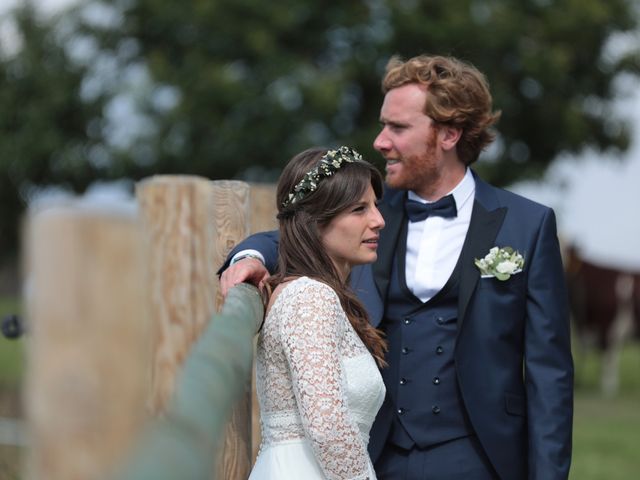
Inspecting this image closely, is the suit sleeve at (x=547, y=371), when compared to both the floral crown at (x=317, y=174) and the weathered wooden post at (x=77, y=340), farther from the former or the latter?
the weathered wooden post at (x=77, y=340)

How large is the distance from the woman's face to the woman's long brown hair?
0.02m

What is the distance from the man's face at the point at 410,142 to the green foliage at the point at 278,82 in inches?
643

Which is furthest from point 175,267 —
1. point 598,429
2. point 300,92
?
point 300,92

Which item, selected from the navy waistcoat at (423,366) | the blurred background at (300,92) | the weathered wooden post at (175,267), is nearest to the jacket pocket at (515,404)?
the navy waistcoat at (423,366)

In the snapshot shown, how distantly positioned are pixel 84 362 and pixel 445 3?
20.8m

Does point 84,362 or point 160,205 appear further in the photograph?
point 160,205

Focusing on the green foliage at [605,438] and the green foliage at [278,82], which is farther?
the green foliage at [278,82]

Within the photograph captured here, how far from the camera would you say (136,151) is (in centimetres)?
2309

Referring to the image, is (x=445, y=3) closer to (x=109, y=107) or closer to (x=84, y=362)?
(x=109, y=107)

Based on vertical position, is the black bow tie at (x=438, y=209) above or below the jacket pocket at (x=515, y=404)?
above

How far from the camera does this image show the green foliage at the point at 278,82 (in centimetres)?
2131

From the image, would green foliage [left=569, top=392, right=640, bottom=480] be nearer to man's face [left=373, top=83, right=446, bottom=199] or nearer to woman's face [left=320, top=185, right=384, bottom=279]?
man's face [left=373, top=83, right=446, bottom=199]

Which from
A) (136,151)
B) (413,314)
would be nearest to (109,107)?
(136,151)

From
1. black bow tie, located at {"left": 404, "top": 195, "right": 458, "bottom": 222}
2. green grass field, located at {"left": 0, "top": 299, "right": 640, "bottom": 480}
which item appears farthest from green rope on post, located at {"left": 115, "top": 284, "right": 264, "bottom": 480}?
green grass field, located at {"left": 0, "top": 299, "right": 640, "bottom": 480}
